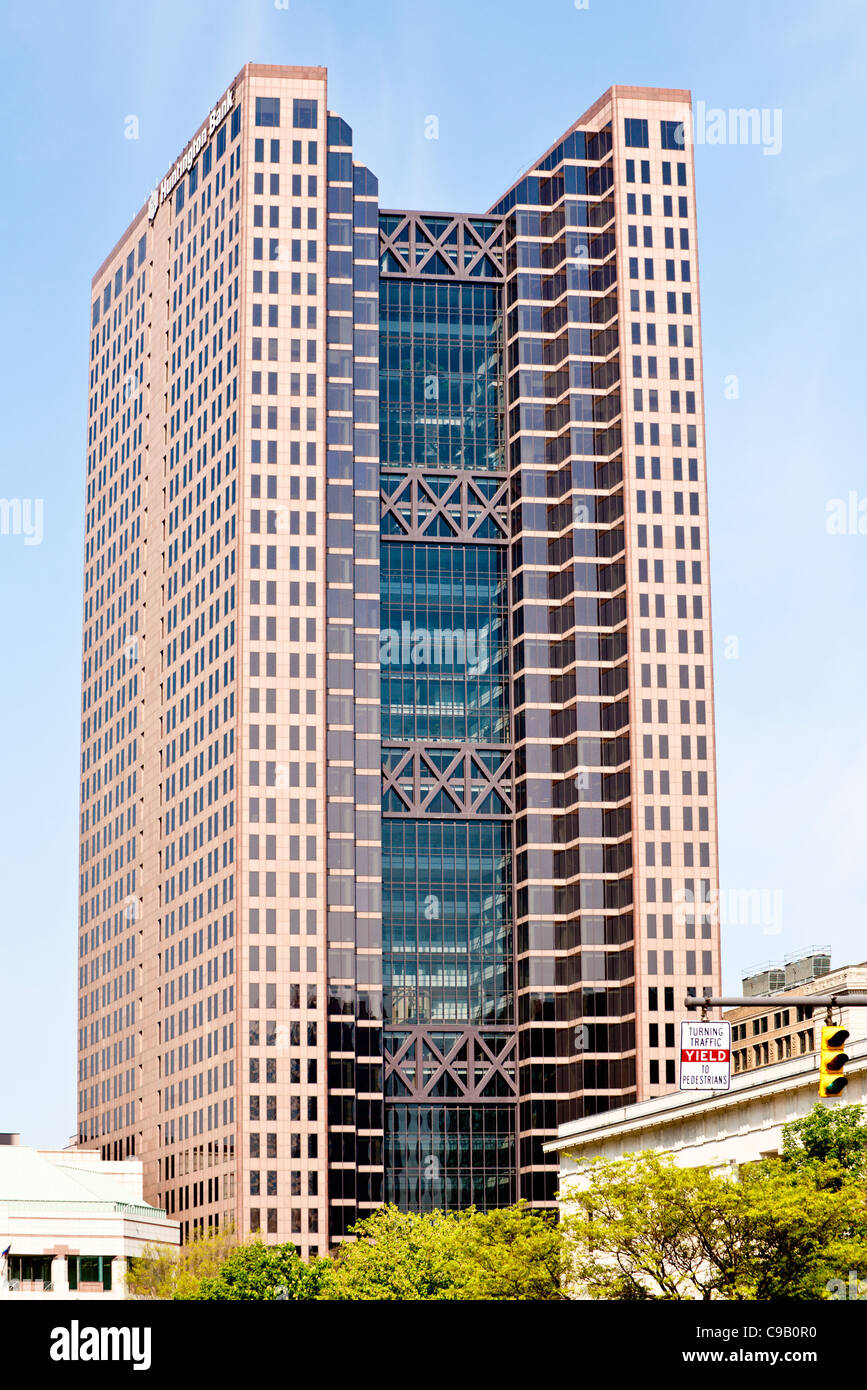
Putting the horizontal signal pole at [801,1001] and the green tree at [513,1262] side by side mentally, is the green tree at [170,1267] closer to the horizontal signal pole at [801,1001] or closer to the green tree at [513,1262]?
the green tree at [513,1262]

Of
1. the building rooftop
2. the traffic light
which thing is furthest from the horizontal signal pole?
the building rooftop

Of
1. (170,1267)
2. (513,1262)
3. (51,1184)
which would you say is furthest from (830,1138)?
(51,1184)

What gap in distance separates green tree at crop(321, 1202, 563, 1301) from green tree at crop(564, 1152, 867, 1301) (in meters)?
4.04

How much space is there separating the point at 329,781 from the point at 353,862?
7959mm

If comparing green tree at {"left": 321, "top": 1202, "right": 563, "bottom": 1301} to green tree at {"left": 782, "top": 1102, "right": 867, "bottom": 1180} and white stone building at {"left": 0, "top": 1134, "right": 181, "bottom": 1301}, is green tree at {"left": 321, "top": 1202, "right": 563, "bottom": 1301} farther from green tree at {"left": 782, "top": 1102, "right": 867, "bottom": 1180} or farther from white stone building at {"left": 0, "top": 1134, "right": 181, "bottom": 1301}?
Result: white stone building at {"left": 0, "top": 1134, "right": 181, "bottom": 1301}

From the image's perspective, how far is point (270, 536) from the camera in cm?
19700

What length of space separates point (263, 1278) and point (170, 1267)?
22.5 meters

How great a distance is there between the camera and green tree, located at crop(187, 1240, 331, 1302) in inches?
5423

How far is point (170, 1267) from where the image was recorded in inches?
6265
